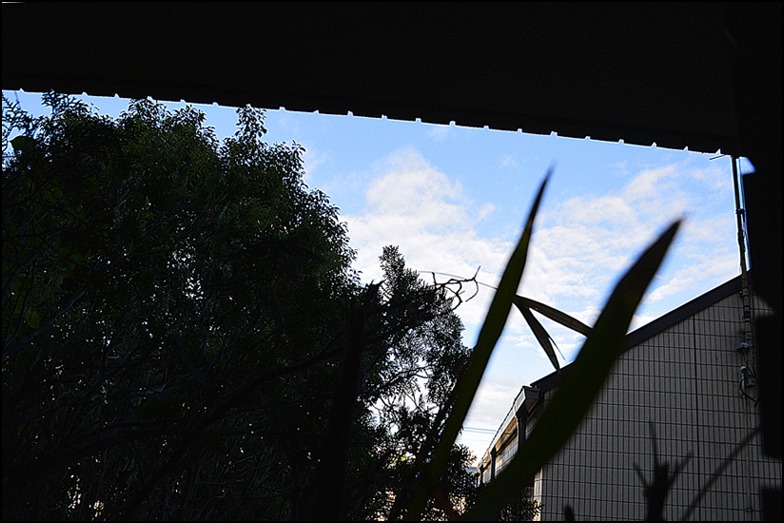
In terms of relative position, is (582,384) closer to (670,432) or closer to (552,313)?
(552,313)

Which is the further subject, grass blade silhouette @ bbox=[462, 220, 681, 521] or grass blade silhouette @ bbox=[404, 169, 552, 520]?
grass blade silhouette @ bbox=[404, 169, 552, 520]

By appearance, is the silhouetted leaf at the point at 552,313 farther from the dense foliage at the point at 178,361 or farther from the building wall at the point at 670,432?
the building wall at the point at 670,432

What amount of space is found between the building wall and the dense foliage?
11.6 feet

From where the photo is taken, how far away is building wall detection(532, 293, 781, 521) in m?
5.30

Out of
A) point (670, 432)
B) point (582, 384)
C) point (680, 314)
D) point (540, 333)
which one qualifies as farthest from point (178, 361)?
point (680, 314)

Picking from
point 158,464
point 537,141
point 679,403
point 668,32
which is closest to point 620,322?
point 668,32

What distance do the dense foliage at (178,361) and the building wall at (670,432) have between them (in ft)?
11.6

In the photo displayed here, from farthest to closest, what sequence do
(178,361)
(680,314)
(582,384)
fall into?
1. (680,314)
2. (178,361)
3. (582,384)

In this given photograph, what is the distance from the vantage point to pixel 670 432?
571 cm

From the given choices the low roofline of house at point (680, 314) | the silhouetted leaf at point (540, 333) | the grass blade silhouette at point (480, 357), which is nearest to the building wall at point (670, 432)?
the low roofline of house at point (680, 314)

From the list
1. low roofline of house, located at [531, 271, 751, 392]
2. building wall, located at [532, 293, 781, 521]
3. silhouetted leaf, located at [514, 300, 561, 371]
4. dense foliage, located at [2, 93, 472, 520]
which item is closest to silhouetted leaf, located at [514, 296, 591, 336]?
silhouetted leaf, located at [514, 300, 561, 371]

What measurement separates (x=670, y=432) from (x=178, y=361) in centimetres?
516

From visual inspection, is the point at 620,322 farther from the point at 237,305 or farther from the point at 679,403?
the point at 679,403

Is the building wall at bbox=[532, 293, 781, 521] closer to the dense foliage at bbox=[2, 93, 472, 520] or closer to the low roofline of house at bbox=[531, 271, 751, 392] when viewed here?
the low roofline of house at bbox=[531, 271, 751, 392]
